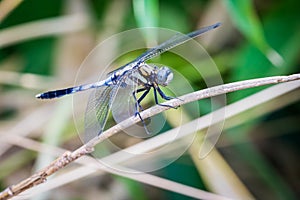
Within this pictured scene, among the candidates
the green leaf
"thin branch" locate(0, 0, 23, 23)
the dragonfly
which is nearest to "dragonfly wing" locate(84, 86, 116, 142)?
the dragonfly

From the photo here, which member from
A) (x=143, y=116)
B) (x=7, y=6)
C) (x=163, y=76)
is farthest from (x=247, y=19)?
(x=7, y=6)

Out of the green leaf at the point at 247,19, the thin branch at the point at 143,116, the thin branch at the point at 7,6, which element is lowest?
the thin branch at the point at 143,116

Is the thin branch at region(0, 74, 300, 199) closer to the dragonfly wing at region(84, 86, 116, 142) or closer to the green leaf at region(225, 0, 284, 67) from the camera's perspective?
the dragonfly wing at region(84, 86, 116, 142)

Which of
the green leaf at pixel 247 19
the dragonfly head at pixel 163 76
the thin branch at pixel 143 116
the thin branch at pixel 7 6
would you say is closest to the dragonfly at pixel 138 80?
the dragonfly head at pixel 163 76

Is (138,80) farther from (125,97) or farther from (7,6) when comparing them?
(7,6)

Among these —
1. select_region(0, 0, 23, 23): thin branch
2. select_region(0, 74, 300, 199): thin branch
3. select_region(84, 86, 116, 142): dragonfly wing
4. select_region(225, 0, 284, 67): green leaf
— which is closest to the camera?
select_region(0, 74, 300, 199): thin branch

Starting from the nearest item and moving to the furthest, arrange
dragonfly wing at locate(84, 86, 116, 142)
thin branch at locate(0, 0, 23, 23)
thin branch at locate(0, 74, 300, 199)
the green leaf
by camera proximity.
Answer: thin branch at locate(0, 74, 300, 199) → dragonfly wing at locate(84, 86, 116, 142) → the green leaf → thin branch at locate(0, 0, 23, 23)

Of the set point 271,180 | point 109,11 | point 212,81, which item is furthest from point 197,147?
point 109,11

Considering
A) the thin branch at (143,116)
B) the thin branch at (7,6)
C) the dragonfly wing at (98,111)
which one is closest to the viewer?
the thin branch at (143,116)

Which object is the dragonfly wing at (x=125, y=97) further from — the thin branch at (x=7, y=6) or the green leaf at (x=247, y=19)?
the thin branch at (x=7, y=6)

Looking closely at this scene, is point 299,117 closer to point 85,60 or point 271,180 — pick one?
point 271,180

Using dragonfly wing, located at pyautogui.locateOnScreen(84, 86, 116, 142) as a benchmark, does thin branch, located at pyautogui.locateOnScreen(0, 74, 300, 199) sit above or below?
below

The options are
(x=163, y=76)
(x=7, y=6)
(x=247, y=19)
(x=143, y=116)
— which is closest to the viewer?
(x=143, y=116)

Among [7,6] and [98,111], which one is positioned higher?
[7,6]
